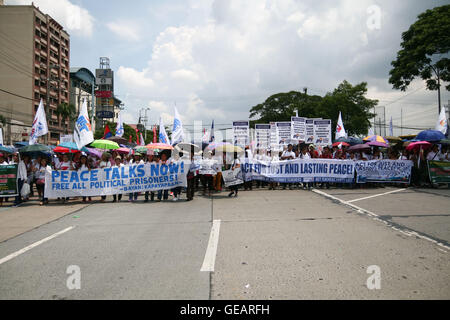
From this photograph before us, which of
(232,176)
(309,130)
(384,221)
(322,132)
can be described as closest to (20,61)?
(309,130)

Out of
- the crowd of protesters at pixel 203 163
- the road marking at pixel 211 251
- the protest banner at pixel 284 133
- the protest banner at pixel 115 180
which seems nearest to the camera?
the road marking at pixel 211 251

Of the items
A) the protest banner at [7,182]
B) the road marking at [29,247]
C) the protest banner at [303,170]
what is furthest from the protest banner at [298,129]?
the protest banner at [7,182]

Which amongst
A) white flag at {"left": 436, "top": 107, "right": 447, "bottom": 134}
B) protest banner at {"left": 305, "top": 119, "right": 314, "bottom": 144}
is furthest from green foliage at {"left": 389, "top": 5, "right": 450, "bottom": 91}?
protest banner at {"left": 305, "top": 119, "right": 314, "bottom": 144}

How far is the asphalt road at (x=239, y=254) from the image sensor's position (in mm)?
3662

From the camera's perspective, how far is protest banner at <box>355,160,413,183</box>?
14023mm

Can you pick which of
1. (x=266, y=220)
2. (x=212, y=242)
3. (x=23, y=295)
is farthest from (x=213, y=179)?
(x=23, y=295)

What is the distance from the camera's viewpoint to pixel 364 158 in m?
14.8

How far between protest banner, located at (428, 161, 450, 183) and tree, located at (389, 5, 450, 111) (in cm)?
1295

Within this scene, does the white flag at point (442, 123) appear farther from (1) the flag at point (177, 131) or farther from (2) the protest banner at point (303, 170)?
(1) the flag at point (177, 131)

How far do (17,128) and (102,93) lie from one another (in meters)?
28.3

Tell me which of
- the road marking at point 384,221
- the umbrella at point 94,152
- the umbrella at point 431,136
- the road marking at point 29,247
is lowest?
the road marking at point 29,247

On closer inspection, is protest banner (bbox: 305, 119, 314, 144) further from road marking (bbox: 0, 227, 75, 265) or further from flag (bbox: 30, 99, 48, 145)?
road marking (bbox: 0, 227, 75, 265)

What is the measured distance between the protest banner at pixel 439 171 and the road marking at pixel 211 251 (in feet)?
38.5
